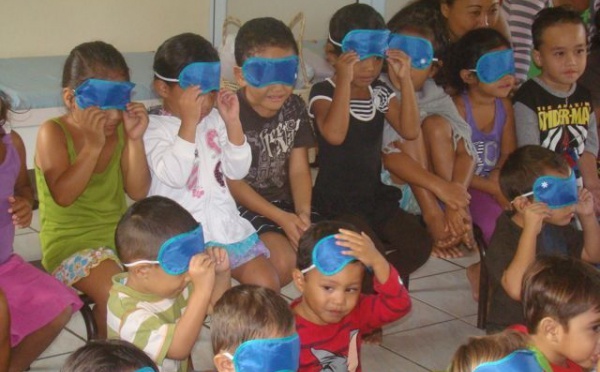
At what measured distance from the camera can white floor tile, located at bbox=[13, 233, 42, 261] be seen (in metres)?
4.12

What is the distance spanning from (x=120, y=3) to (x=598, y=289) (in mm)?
3669

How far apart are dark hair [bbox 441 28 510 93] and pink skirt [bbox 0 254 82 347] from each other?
75.2 inches

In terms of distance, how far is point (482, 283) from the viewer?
365 centimetres

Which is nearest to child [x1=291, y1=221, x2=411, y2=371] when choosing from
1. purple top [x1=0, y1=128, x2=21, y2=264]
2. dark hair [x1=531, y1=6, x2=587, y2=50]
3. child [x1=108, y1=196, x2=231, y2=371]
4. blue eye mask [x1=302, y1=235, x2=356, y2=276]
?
blue eye mask [x1=302, y1=235, x2=356, y2=276]

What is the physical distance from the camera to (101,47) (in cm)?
290

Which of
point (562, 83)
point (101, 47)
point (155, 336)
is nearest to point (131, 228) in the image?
point (155, 336)

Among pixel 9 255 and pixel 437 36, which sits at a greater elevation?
pixel 437 36

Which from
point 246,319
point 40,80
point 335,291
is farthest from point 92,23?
point 246,319

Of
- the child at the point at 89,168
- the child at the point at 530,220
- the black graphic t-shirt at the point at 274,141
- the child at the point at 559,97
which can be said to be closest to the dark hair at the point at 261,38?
the black graphic t-shirt at the point at 274,141

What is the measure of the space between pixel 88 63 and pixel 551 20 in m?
2.10

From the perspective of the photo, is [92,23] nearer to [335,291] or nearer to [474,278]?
[474,278]

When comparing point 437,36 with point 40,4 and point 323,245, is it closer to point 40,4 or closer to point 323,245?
point 323,245

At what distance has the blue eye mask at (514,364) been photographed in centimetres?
193

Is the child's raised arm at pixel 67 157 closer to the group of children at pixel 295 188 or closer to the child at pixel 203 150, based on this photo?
the group of children at pixel 295 188
